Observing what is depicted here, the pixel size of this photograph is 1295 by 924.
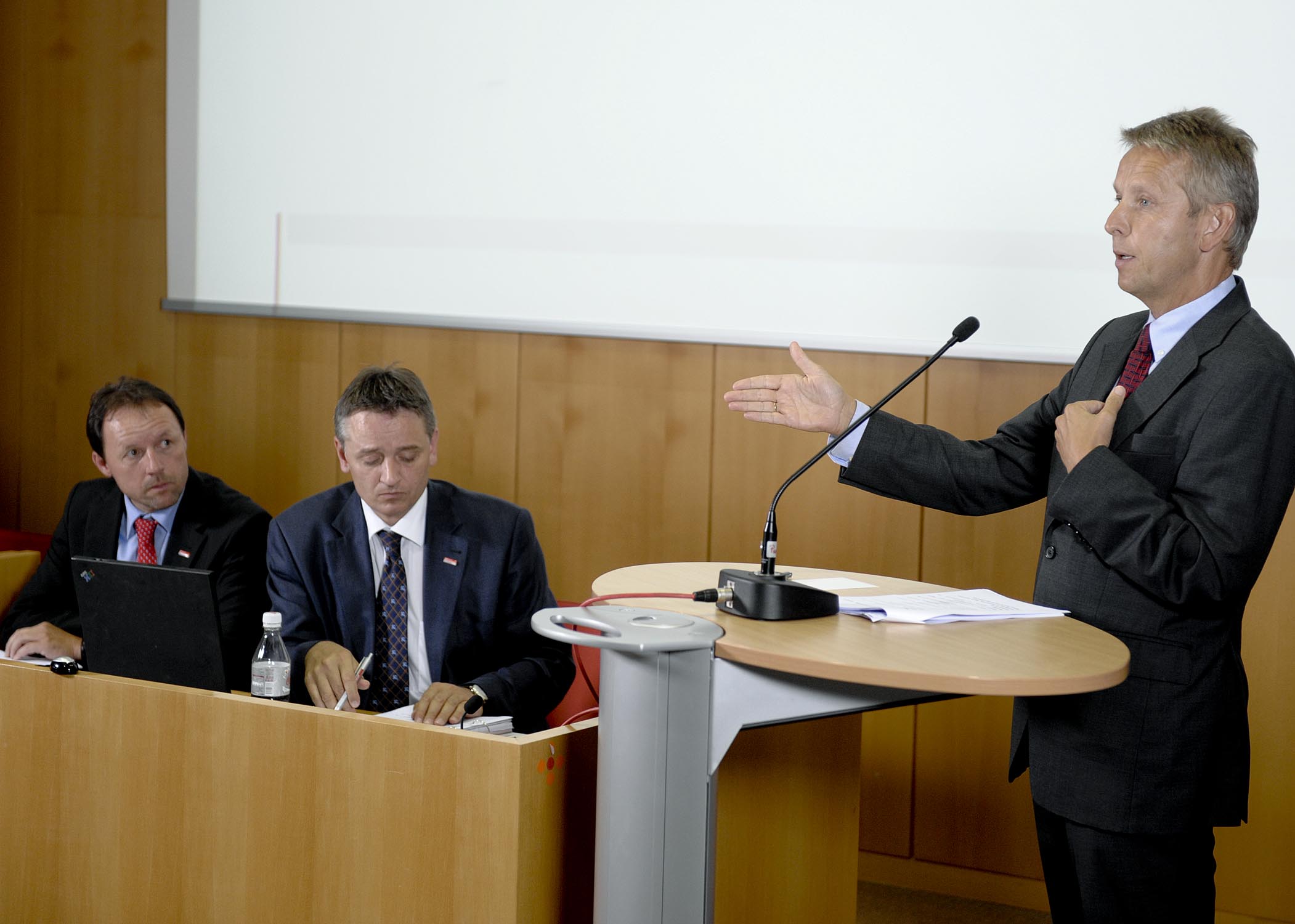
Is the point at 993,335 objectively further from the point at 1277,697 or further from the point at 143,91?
the point at 143,91

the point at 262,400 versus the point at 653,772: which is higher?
the point at 262,400

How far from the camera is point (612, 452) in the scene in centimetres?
363

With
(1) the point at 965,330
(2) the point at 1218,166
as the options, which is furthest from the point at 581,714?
(2) the point at 1218,166

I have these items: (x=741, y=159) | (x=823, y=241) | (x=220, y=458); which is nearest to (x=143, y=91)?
(x=220, y=458)

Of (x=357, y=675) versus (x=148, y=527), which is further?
(x=148, y=527)

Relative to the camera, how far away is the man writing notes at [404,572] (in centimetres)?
247

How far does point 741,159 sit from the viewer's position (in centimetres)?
340

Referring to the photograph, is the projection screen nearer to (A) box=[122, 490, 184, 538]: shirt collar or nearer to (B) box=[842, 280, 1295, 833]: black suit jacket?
(A) box=[122, 490, 184, 538]: shirt collar

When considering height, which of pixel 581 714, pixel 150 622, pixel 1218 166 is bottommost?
pixel 581 714

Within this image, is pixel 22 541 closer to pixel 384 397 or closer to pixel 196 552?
pixel 196 552

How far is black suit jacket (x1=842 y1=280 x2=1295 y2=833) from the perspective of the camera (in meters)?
1.71

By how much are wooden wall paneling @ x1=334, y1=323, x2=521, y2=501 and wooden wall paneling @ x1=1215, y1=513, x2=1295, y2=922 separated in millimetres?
2058

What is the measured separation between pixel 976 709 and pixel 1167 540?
1.65m

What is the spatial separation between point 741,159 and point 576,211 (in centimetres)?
51
